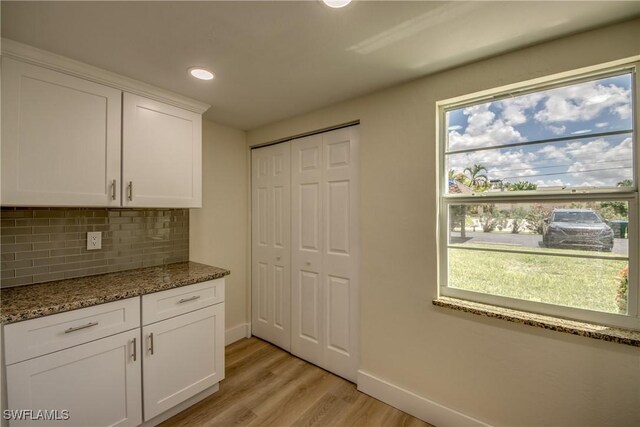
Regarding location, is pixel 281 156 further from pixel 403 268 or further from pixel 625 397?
pixel 625 397

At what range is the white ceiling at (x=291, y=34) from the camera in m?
1.16

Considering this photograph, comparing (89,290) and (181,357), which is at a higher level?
(89,290)

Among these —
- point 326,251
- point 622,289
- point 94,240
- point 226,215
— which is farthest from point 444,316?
point 94,240

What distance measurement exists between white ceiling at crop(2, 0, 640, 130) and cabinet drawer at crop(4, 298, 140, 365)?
1.38 metres

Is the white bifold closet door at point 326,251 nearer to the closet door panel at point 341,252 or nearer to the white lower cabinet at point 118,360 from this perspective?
the closet door panel at point 341,252

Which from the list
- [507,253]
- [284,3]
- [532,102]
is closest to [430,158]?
[532,102]

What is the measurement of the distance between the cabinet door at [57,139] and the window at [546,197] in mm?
2169

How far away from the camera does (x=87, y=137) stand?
1.62 meters

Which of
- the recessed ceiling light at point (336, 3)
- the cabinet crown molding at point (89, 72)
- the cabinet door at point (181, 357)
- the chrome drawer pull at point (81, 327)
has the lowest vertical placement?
the cabinet door at point (181, 357)

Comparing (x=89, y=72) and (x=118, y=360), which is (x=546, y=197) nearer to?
(x=118, y=360)

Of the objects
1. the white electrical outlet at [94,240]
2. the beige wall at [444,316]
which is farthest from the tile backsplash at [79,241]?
the beige wall at [444,316]

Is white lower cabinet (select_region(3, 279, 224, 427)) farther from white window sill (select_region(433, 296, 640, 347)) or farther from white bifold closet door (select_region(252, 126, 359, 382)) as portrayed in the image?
white window sill (select_region(433, 296, 640, 347))

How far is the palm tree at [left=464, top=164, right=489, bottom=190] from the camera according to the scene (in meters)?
1.70

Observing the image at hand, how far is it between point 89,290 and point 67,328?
0.25 meters
